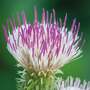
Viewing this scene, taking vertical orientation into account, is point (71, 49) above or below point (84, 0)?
below

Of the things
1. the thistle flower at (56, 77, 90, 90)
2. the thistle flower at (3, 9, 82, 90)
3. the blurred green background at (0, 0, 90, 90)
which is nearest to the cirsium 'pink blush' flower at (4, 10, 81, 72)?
the thistle flower at (3, 9, 82, 90)

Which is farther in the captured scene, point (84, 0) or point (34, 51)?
point (84, 0)

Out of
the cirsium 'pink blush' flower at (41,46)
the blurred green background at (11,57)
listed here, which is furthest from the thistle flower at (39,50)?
the blurred green background at (11,57)

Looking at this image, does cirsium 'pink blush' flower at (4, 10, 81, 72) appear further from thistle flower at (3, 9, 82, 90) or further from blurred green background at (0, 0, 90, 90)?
blurred green background at (0, 0, 90, 90)

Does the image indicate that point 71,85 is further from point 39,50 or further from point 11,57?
point 11,57

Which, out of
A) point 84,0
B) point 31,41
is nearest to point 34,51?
point 31,41

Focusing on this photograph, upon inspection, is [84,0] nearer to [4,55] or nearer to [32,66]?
[4,55]

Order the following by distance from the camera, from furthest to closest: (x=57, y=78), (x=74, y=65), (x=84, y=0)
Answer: (x=84, y=0) → (x=74, y=65) → (x=57, y=78)
